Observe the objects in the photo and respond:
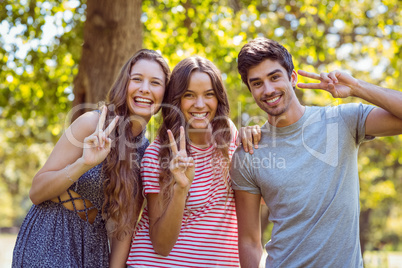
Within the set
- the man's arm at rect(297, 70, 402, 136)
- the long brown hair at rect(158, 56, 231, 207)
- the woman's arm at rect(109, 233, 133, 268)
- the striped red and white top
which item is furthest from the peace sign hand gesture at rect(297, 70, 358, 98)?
the woman's arm at rect(109, 233, 133, 268)

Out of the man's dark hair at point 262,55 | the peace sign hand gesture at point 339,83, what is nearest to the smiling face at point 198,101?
the man's dark hair at point 262,55

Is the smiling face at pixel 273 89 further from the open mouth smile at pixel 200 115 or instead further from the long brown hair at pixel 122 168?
the long brown hair at pixel 122 168

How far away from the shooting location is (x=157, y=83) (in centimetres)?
328

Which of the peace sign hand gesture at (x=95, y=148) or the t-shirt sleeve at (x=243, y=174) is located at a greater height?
the peace sign hand gesture at (x=95, y=148)

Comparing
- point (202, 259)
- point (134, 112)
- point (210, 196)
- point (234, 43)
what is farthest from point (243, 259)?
point (234, 43)

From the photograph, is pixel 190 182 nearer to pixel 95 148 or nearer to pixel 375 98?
pixel 95 148

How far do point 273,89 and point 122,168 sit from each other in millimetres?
1291

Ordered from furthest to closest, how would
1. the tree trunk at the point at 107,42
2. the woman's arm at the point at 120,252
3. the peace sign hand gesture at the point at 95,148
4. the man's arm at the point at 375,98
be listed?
the tree trunk at the point at 107,42 → the woman's arm at the point at 120,252 → the peace sign hand gesture at the point at 95,148 → the man's arm at the point at 375,98

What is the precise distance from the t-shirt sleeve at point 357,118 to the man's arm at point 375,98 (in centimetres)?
3

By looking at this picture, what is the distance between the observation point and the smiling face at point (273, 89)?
2.83 m

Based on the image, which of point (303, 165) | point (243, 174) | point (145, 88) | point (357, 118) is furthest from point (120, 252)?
point (357, 118)

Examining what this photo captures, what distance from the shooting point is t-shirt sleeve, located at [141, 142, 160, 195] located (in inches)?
117

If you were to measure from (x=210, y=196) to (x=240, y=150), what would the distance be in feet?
1.40

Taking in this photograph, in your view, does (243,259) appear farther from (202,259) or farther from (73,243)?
(73,243)
